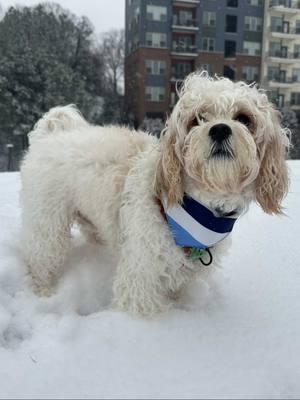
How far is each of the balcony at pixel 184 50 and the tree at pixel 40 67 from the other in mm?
5689

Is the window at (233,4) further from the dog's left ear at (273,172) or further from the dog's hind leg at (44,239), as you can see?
the dog's left ear at (273,172)

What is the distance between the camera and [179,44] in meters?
29.4

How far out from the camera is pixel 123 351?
231cm

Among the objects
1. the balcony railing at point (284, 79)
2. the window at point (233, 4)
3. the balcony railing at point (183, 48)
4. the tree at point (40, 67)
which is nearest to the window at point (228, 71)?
the balcony railing at point (183, 48)

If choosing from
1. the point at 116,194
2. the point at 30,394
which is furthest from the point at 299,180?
the point at 30,394

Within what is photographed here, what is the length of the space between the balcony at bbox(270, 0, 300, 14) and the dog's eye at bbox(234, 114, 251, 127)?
31880 millimetres

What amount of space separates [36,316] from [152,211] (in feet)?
3.30

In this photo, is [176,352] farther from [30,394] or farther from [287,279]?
[287,279]

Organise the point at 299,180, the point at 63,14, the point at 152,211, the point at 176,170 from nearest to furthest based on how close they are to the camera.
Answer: the point at 176,170, the point at 152,211, the point at 299,180, the point at 63,14

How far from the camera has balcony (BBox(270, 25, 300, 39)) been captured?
3118cm

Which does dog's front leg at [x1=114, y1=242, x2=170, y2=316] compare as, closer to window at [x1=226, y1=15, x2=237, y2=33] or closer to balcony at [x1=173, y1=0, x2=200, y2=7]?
balcony at [x1=173, y1=0, x2=200, y2=7]

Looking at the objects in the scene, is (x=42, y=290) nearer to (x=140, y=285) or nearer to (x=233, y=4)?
(x=140, y=285)

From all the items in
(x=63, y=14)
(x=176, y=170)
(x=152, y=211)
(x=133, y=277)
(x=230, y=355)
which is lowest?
(x=230, y=355)

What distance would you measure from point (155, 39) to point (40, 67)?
424 inches
